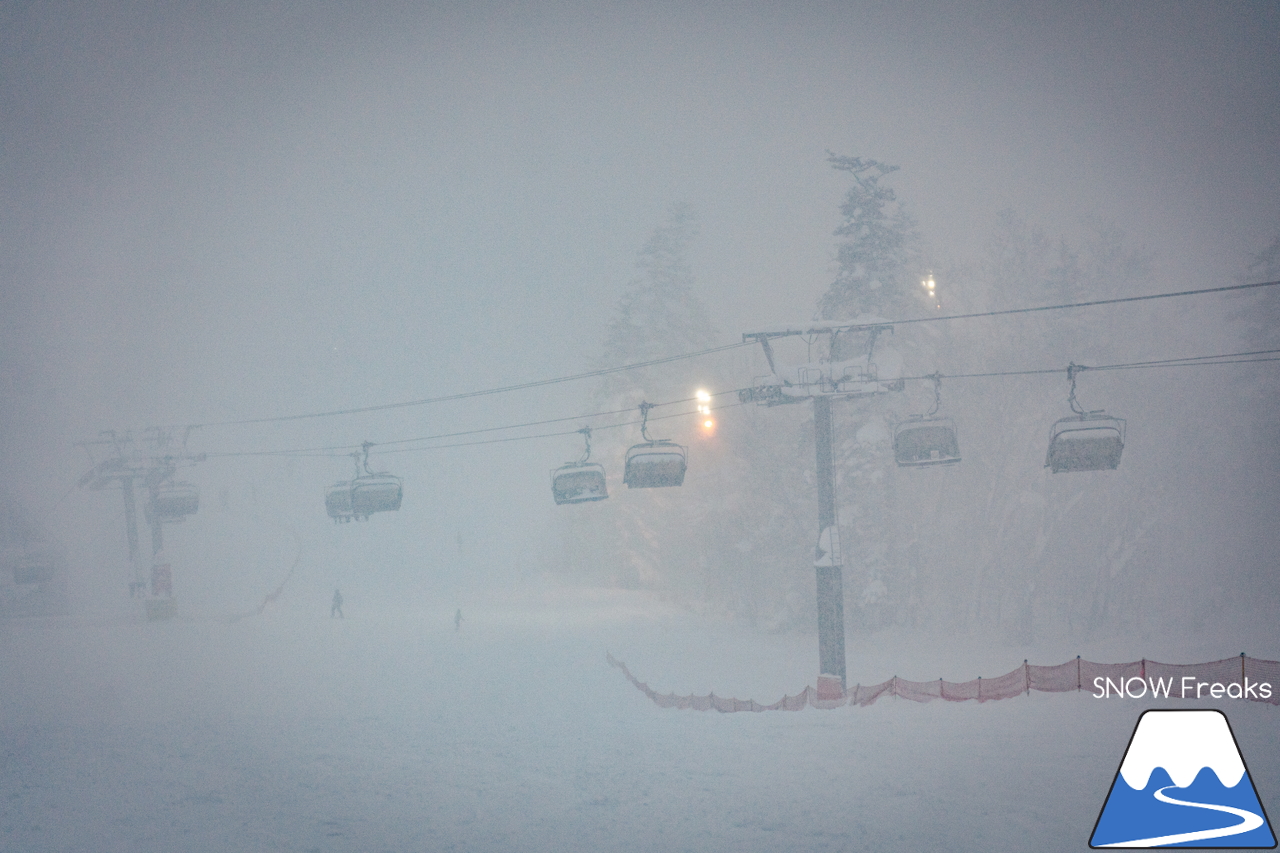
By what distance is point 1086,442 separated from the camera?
1593 centimetres

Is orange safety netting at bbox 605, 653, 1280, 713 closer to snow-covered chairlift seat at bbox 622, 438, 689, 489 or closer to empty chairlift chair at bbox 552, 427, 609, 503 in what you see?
snow-covered chairlift seat at bbox 622, 438, 689, 489

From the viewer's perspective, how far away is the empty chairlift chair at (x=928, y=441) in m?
17.7

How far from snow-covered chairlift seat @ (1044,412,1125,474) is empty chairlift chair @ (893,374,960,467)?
2067mm

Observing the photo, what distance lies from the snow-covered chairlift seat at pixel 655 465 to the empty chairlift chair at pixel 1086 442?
7368mm

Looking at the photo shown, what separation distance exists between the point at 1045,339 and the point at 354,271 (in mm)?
172425

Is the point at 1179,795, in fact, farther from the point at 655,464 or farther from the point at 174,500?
the point at 174,500

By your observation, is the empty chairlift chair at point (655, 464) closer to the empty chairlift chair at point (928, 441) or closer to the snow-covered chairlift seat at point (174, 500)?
the empty chairlift chair at point (928, 441)

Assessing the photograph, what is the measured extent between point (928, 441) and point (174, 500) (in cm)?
2851

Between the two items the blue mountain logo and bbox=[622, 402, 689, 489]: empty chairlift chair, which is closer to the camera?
the blue mountain logo

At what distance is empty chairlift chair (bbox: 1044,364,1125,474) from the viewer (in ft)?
52.1

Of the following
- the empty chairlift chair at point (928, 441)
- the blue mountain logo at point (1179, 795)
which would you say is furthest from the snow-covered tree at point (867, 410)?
the blue mountain logo at point (1179, 795)

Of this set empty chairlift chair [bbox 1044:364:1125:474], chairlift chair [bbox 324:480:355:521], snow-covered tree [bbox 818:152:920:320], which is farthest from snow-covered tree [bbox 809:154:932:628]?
chairlift chair [bbox 324:480:355:521]

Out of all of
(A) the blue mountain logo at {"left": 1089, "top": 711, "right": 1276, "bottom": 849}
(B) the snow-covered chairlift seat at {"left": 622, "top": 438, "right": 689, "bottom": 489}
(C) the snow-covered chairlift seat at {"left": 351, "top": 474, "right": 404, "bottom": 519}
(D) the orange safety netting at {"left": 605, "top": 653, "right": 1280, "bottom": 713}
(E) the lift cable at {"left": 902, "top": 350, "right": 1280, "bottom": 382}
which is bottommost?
(D) the orange safety netting at {"left": 605, "top": 653, "right": 1280, "bottom": 713}

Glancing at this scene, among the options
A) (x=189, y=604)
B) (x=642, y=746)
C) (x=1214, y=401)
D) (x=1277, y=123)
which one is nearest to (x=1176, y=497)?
(x=1214, y=401)
